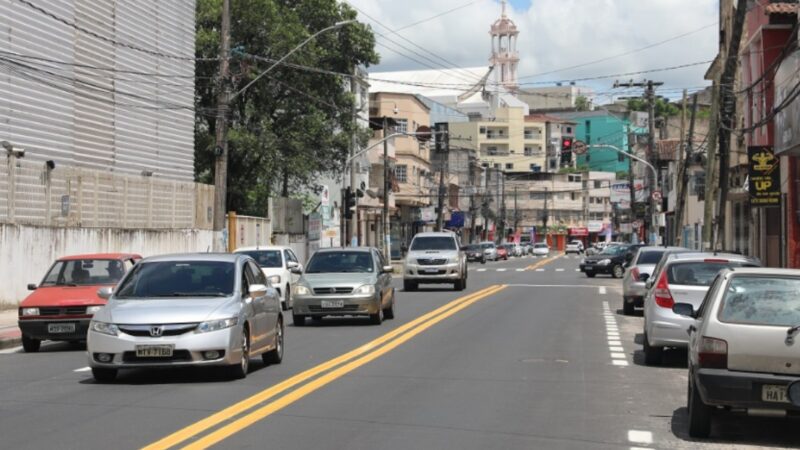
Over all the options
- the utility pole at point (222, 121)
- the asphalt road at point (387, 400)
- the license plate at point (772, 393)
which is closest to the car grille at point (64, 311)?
the asphalt road at point (387, 400)

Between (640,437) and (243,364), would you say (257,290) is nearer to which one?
(243,364)

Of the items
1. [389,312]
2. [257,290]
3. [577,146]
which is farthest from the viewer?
[577,146]

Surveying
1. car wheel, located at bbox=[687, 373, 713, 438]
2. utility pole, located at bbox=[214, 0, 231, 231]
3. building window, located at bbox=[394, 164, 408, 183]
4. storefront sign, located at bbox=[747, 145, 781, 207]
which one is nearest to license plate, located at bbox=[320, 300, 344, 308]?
utility pole, located at bbox=[214, 0, 231, 231]

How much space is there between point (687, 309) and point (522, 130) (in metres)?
142

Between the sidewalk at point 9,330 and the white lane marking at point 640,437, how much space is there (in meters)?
13.3

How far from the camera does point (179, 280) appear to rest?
14695 mm

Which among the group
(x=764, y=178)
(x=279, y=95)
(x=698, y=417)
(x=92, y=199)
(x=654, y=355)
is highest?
(x=279, y=95)

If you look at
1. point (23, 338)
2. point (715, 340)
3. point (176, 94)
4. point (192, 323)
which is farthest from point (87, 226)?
point (715, 340)

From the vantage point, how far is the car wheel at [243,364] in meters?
14.3

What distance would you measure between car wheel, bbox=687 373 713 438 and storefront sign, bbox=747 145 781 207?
27.3 m

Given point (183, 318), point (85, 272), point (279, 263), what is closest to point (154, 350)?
point (183, 318)

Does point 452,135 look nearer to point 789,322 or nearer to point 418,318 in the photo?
point 418,318

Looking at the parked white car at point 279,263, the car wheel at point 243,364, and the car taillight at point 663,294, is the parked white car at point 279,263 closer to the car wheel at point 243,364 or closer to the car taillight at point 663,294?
the car taillight at point 663,294

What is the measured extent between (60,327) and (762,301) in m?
12.6
